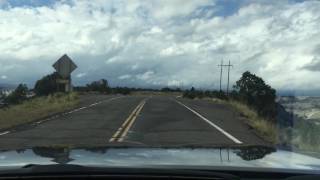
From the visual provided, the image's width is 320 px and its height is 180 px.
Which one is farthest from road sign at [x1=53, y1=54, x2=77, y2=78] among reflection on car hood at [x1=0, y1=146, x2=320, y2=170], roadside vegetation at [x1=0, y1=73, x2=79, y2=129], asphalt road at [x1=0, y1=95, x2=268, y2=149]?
reflection on car hood at [x1=0, y1=146, x2=320, y2=170]

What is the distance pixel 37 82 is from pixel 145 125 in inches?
3119

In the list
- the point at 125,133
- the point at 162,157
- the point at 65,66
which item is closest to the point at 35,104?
the point at 65,66

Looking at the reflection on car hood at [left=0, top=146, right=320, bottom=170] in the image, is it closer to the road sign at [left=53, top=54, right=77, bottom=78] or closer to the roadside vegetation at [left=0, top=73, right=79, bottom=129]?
the roadside vegetation at [left=0, top=73, right=79, bottom=129]

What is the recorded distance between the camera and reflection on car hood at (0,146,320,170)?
4473mm

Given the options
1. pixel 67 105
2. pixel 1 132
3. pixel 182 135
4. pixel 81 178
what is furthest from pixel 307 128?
pixel 67 105

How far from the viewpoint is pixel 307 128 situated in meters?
24.5

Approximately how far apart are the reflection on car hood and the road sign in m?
48.9

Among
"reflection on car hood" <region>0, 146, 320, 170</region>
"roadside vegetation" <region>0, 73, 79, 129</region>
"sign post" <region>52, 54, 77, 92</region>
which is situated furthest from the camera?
"sign post" <region>52, 54, 77, 92</region>

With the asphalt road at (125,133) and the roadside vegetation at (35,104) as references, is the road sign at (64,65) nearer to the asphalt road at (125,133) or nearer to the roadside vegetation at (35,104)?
the roadside vegetation at (35,104)

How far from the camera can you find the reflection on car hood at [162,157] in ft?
14.7

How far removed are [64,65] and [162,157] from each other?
5003cm

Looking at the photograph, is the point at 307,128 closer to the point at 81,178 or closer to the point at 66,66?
the point at 81,178

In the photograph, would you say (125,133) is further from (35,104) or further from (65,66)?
(65,66)

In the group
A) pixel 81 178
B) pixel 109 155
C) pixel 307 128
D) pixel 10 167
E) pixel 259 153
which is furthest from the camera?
pixel 307 128
